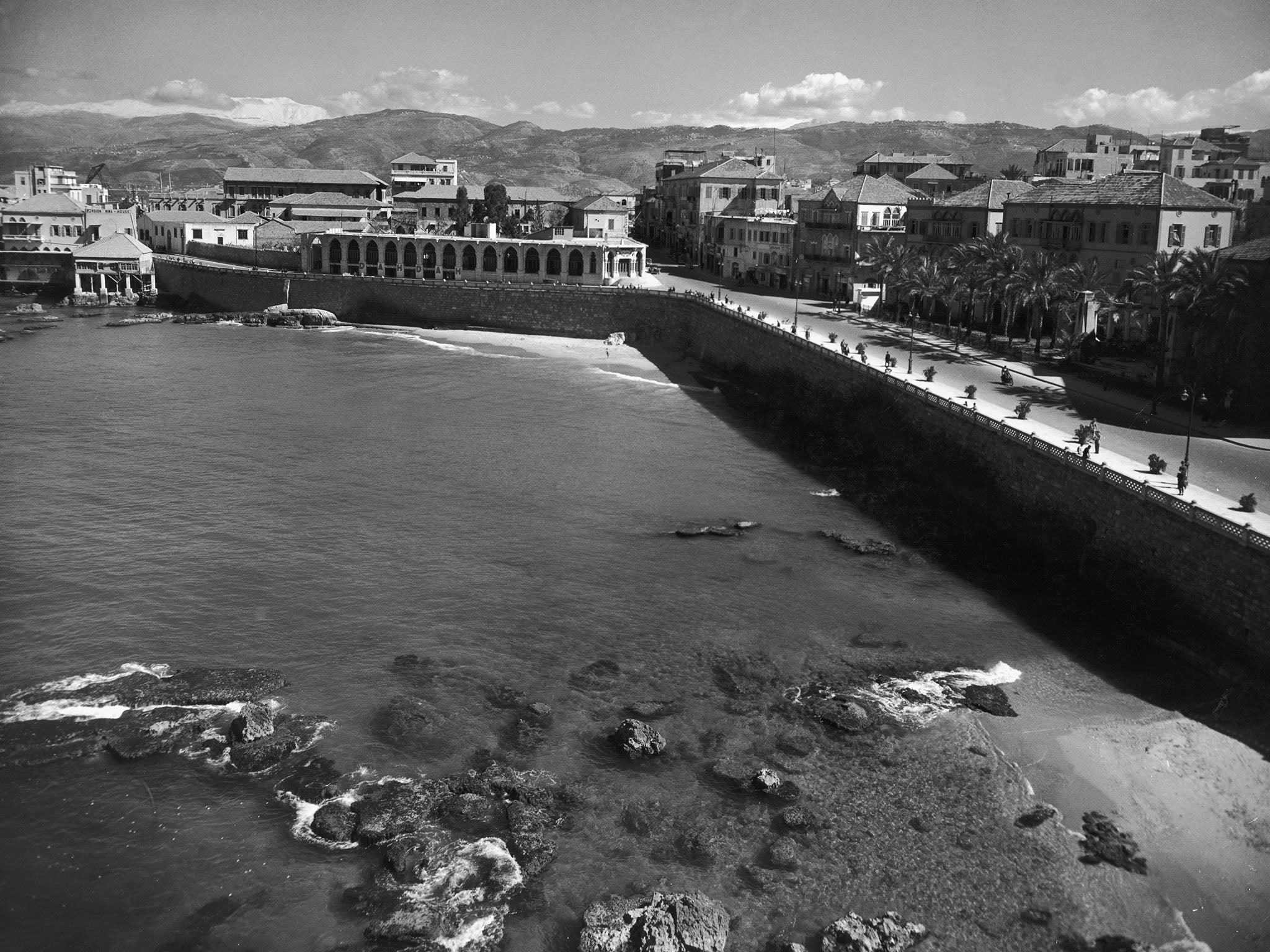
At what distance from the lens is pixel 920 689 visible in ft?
106

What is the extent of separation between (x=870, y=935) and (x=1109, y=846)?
6695 millimetres

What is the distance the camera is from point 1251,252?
50875mm

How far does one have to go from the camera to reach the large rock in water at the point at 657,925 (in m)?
21.8

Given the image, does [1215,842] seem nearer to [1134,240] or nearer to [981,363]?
[981,363]

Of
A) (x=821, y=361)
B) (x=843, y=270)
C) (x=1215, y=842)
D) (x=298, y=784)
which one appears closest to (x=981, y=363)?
(x=821, y=361)

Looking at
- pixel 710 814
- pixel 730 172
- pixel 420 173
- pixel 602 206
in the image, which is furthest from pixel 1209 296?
pixel 420 173

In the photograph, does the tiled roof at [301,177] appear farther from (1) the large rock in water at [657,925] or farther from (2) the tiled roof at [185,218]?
(1) the large rock in water at [657,925]

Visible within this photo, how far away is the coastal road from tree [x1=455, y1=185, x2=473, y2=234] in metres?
54.9

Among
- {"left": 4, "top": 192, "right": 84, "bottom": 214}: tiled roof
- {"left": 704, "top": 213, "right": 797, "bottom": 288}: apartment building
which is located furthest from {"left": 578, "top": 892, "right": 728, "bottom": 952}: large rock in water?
{"left": 4, "top": 192, "right": 84, "bottom": 214}: tiled roof

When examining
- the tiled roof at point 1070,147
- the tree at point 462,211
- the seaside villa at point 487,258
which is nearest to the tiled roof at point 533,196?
the tree at point 462,211

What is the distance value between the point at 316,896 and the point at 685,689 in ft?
40.4

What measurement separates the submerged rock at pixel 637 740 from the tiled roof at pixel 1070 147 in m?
113

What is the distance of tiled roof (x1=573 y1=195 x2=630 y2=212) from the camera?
12312cm

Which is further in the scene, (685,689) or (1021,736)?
(685,689)
